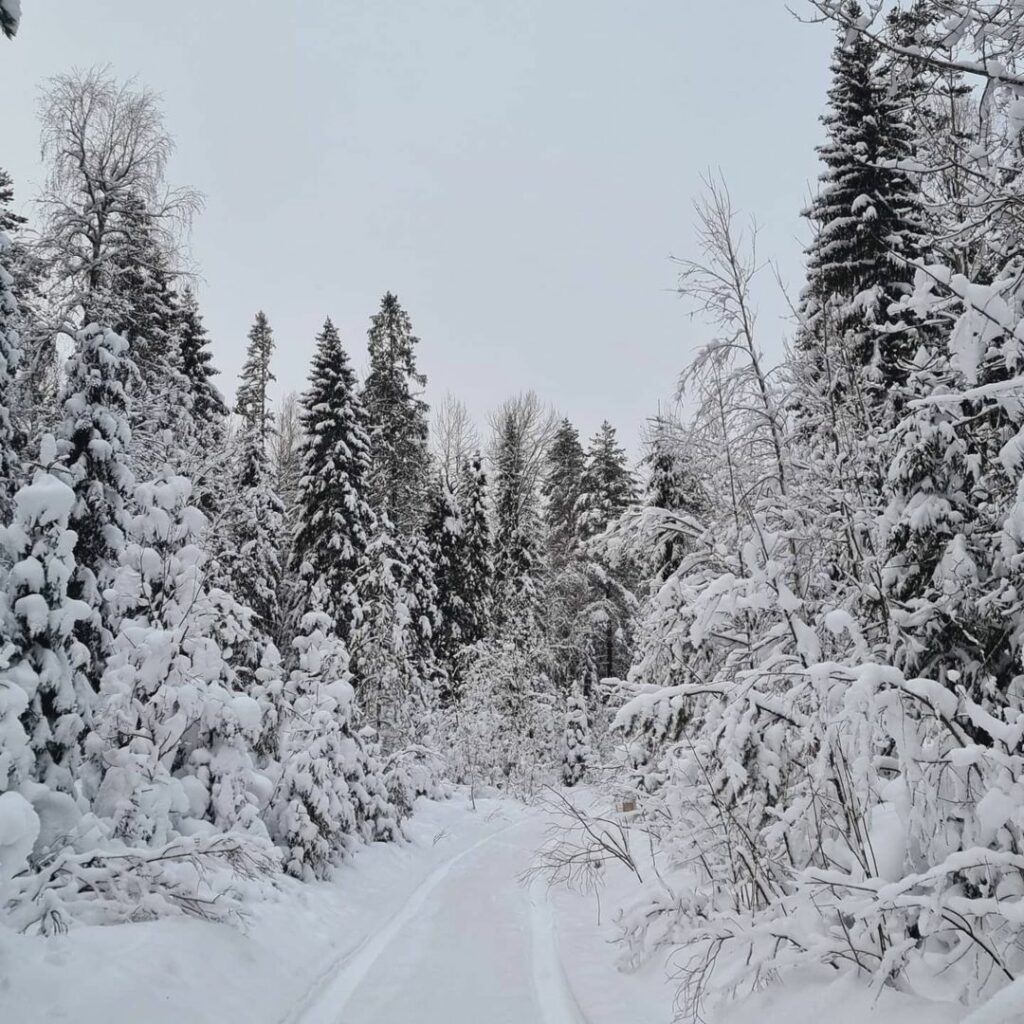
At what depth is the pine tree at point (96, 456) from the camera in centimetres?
703

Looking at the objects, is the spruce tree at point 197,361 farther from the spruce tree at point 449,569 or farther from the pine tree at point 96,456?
the pine tree at point 96,456

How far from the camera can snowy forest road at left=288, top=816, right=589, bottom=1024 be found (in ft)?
17.8

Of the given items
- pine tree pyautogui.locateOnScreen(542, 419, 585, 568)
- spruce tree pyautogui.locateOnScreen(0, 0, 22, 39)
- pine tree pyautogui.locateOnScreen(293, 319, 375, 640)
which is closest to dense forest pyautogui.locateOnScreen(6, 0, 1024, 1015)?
spruce tree pyautogui.locateOnScreen(0, 0, 22, 39)

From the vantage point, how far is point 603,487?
116ft

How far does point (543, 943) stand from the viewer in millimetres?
7652

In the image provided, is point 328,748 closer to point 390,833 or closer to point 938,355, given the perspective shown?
point 390,833

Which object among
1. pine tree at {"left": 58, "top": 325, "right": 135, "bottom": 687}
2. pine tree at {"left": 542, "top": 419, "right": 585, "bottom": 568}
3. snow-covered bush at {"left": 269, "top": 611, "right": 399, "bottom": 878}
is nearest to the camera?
pine tree at {"left": 58, "top": 325, "right": 135, "bottom": 687}

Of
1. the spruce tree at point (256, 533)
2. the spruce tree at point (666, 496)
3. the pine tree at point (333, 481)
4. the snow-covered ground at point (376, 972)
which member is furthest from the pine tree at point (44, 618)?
the pine tree at point (333, 481)

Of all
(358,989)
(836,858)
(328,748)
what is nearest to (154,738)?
(358,989)

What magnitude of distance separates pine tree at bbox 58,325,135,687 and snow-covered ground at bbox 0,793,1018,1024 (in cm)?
290

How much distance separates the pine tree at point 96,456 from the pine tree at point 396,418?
2178 cm

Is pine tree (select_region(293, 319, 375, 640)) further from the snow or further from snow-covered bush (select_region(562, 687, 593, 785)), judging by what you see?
the snow

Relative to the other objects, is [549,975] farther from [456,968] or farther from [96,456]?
[96,456]

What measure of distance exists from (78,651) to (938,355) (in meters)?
7.14
